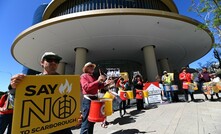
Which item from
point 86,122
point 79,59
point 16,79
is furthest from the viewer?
point 79,59

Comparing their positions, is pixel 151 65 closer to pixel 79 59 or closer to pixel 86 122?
pixel 79 59

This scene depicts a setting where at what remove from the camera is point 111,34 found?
1322 cm

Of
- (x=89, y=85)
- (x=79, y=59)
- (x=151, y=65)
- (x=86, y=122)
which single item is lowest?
(x=86, y=122)

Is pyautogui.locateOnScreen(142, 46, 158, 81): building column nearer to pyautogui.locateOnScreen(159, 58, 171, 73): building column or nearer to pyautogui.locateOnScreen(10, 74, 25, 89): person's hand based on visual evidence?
pyautogui.locateOnScreen(159, 58, 171, 73): building column

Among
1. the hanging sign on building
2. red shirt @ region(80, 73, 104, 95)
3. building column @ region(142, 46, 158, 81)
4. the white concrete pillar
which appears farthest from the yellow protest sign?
building column @ region(142, 46, 158, 81)

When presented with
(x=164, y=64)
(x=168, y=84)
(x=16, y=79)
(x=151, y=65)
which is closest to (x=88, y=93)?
(x=16, y=79)

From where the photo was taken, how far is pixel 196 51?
19172 mm

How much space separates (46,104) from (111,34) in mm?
12094

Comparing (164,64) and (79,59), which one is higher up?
(164,64)

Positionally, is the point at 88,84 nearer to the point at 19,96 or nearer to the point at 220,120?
the point at 19,96

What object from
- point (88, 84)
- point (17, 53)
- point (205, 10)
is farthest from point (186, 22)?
point (17, 53)

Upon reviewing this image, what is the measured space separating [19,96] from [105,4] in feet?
47.0

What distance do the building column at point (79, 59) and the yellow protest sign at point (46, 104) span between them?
40.6 ft

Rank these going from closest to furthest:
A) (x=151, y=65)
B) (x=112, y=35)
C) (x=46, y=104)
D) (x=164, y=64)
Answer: (x=46, y=104) < (x=112, y=35) < (x=151, y=65) < (x=164, y=64)
